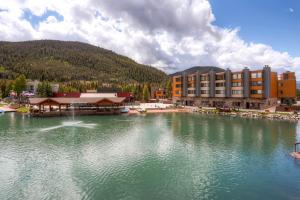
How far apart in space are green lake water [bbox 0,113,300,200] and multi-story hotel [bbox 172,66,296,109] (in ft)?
168

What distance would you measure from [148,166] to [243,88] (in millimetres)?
88515

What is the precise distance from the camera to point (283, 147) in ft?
158

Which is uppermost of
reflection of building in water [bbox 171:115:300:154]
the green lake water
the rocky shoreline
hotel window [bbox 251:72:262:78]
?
hotel window [bbox 251:72:262:78]

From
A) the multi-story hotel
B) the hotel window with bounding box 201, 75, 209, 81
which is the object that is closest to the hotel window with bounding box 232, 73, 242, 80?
the multi-story hotel

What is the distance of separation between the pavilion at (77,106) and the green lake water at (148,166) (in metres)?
36.5

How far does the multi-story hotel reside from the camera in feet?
358

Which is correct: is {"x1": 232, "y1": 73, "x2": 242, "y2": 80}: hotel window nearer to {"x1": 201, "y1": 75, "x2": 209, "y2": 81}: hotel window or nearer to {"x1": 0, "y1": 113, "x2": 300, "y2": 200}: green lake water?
{"x1": 201, "y1": 75, "x2": 209, "y2": 81}: hotel window

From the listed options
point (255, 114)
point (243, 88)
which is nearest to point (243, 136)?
point (255, 114)

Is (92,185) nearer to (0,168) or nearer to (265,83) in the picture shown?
(0,168)

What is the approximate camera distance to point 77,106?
11275cm

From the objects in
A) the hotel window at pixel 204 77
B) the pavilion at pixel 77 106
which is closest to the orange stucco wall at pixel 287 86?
the hotel window at pixel 204 77

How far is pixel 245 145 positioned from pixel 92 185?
31828mm

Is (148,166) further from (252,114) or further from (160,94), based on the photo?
(160,94)

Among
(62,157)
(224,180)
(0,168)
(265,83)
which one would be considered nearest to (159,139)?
(62,157)
